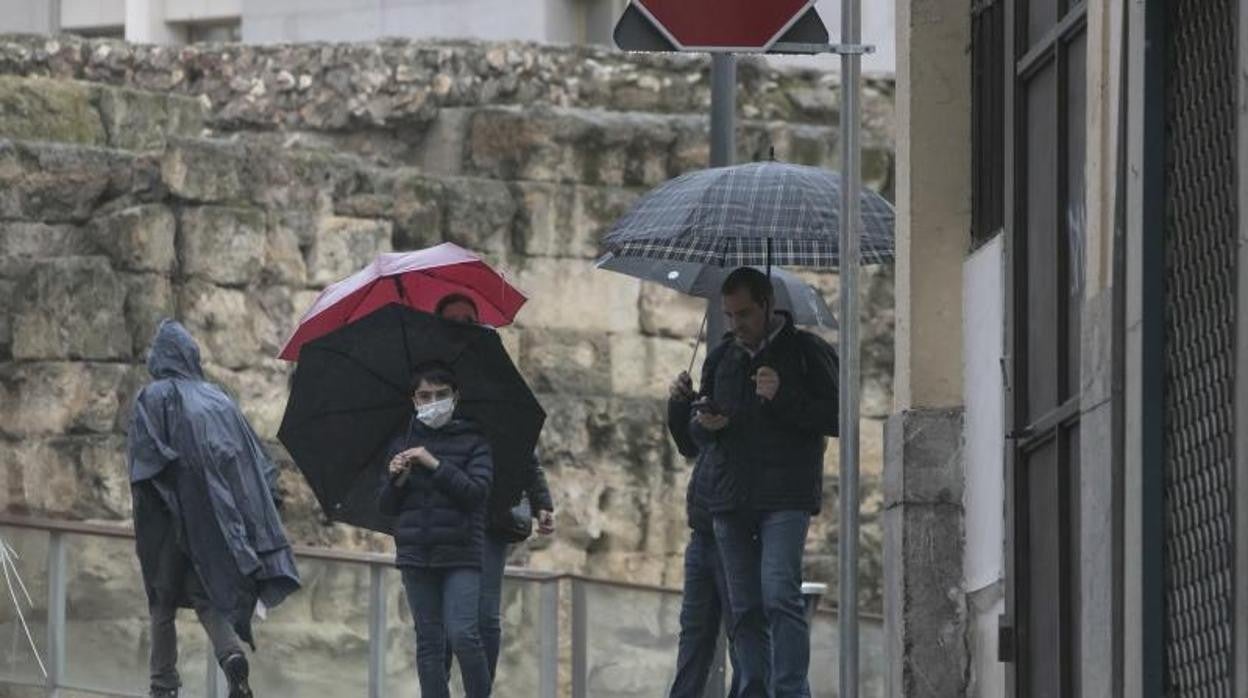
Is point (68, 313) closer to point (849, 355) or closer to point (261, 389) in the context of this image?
point (261, 389)

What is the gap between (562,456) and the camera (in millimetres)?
25094

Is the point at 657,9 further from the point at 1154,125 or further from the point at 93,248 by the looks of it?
the point at 93,248

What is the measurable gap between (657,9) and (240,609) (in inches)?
199

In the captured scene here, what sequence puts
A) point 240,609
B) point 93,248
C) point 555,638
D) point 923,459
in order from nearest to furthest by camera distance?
point 923,459
point 240,609
point 555,638
point 93,248

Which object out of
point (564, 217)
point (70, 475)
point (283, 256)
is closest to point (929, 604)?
point (70, 475)

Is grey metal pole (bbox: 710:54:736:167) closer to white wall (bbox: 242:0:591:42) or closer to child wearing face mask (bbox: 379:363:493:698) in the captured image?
child wearing face mask (bbox: 379:363:493:698)

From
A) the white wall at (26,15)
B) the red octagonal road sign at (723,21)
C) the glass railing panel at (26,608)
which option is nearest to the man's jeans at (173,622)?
the glass railing panel at (26,608)

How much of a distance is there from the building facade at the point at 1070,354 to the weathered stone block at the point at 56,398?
10.5 m

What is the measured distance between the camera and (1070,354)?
11.5 m

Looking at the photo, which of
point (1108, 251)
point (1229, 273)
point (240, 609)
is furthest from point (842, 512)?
point (240, 609)

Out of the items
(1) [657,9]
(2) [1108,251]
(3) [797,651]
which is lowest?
(3) [797,651]

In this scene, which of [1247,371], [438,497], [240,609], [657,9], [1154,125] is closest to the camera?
[1247,371]

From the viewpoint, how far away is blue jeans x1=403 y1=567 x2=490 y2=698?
14289mm

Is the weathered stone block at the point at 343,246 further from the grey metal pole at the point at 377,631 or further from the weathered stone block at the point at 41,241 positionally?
the grey metal pole at the point at 377,631
